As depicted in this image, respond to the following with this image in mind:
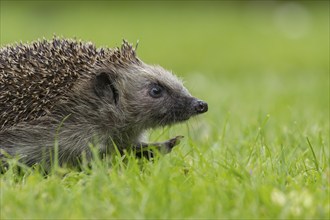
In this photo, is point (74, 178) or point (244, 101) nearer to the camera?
point (74, 178)

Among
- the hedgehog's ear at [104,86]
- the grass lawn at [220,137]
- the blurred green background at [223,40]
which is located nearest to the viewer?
the grass lawn at [220,137]

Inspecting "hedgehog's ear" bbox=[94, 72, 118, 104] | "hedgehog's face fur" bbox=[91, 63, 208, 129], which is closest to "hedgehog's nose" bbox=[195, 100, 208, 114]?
"hedgehog's face fur" bbox=[91, 63, 208, 129]

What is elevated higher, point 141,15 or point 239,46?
point 141,15

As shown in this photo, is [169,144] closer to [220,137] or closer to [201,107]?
[201,107]

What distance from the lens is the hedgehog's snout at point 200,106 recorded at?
6520mm

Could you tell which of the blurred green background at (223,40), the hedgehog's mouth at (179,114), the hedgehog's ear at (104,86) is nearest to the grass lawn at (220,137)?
the blurred green background at (223,40)

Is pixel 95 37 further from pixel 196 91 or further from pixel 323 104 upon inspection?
pixel 323 104

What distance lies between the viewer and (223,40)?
22422mm

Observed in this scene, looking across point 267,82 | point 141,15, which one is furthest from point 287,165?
point 141,15

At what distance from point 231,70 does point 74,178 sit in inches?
496

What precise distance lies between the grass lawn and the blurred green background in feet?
0.16

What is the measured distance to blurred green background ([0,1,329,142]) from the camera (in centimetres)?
1133

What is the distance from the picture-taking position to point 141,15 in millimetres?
30922

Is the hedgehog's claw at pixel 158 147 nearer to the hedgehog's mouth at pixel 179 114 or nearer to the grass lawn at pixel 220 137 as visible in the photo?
the grass lawn at pixel 220 137
